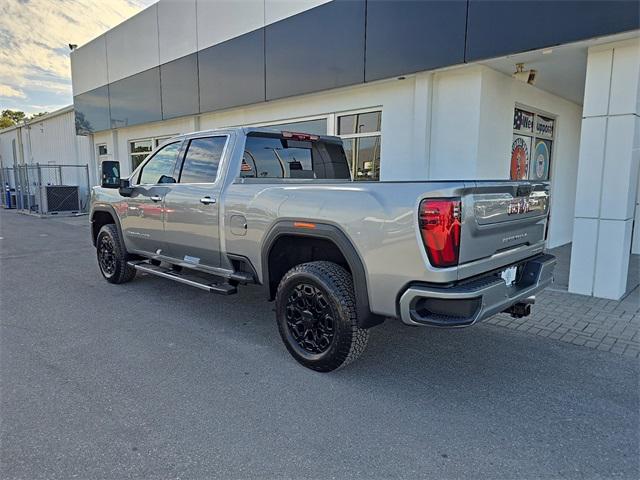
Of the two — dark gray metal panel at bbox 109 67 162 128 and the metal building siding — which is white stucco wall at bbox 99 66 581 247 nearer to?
dark gray metal panel at bbox 109 67 162 128

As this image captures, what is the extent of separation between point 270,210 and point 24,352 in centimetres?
263

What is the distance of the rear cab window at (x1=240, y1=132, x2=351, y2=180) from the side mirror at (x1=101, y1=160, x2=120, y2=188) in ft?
6.35

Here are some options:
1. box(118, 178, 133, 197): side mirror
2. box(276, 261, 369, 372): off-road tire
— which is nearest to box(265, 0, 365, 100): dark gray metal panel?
box(118, 178, 133, 197): side mirror

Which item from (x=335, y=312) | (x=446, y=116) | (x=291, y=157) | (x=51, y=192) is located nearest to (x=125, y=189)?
(x=291, y=157)

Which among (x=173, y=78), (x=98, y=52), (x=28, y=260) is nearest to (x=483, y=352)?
(x=28, y=260)

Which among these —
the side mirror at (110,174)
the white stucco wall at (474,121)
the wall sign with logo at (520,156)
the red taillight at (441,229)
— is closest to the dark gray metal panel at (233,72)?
the white stucco wall at (474,121)

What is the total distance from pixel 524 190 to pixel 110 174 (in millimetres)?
4633

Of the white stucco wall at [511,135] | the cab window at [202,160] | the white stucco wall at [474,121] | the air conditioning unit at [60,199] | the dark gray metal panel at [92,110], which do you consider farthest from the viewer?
the air conditioning unit at [60,199]

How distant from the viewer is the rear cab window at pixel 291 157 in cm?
462

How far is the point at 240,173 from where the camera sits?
4.46 meters

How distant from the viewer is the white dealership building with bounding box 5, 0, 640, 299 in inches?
217

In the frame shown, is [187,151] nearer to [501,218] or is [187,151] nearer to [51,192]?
[501,218]

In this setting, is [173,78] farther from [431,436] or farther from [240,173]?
[431,436]

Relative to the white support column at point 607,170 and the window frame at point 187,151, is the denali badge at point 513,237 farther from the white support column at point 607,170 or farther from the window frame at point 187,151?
the white support column at point 607,170
